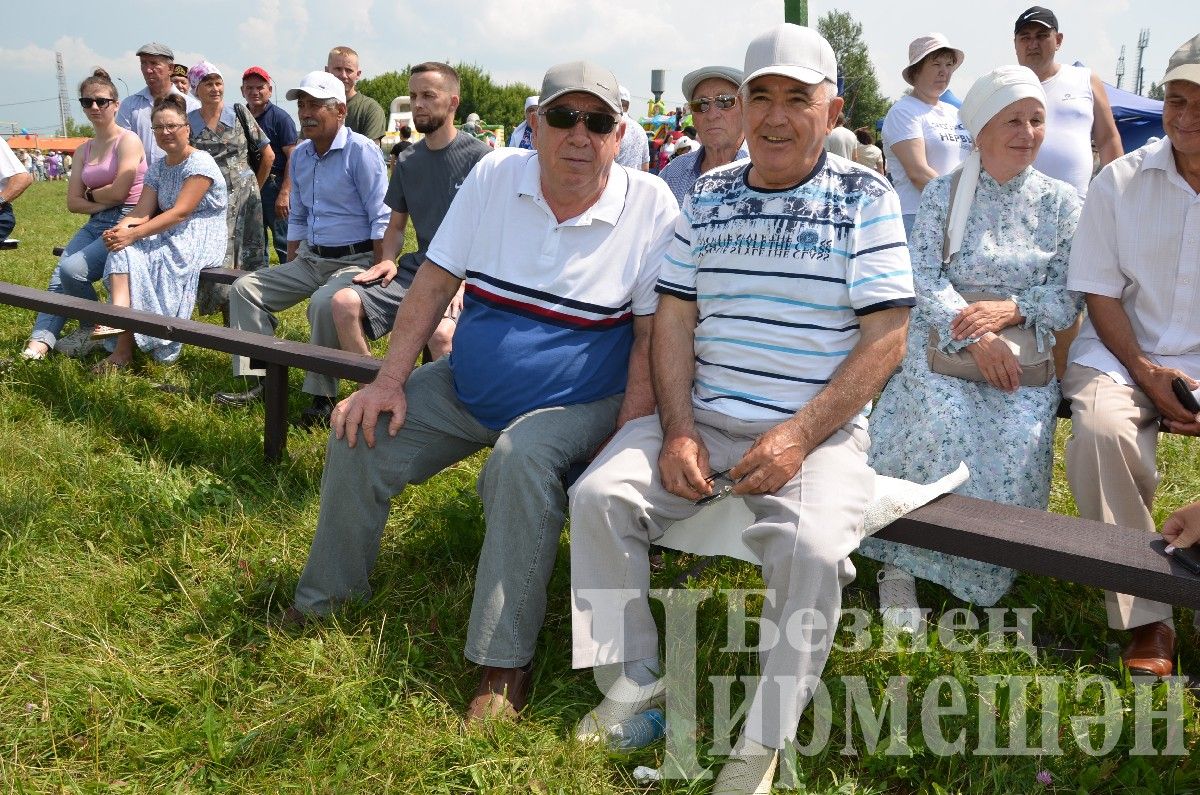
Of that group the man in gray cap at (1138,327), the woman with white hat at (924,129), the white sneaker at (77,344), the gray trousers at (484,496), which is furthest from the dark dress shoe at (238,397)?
the man in gray cap at (1138,327)

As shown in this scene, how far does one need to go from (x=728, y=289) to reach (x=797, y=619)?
0.92 m

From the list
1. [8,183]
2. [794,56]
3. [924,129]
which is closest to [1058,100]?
[924,129]

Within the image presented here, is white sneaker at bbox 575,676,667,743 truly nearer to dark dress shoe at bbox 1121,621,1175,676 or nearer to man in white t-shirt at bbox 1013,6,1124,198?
dark dress shoe at bbox 1121,621,1175,676

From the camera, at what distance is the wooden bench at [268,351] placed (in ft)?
12.6

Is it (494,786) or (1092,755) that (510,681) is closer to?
(494,786)

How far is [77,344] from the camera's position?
20.2ft

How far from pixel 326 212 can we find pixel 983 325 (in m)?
3.70

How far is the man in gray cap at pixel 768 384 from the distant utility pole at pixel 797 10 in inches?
122

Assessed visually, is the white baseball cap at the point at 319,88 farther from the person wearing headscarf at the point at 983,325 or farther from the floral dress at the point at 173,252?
the person wearing headscarf at the point at 983,325

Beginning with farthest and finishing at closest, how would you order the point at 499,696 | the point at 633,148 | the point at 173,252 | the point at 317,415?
the point at 633,148 < the point at 173,252 < the point at 317,415 < the point at 499,696

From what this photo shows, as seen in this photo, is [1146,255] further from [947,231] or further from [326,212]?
[326,212]

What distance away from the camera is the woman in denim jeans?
20.7 ft

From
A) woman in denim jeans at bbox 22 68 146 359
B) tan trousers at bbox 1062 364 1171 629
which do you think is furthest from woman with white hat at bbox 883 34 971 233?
woman in denim jeans at bbox 22 68 146 359

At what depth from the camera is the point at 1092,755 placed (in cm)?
241
